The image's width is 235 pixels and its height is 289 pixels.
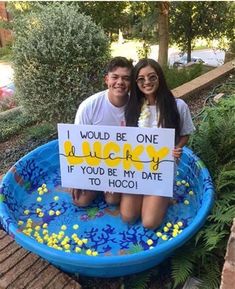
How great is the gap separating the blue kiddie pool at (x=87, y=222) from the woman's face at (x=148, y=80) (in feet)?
2.92

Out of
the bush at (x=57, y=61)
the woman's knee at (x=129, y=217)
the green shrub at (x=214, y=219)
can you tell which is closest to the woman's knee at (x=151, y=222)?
the woman's knee at (x=129, y=217)

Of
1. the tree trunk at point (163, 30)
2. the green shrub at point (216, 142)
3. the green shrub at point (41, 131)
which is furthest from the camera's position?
the tree trunk at point (163, 30)

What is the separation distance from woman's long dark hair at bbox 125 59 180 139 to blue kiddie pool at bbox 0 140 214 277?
2.02ft

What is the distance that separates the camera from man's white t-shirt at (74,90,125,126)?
2809 mm

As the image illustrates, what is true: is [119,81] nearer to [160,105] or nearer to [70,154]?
[160,105]

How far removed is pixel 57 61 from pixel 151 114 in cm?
166

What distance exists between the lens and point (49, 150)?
11.8ft

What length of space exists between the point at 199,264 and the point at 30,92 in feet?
8.52

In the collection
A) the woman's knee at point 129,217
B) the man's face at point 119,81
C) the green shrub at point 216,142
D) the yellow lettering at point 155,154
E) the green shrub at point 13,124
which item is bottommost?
the woman's knee at point 129,217

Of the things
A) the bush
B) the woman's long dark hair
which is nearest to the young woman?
the woman's long dark hair

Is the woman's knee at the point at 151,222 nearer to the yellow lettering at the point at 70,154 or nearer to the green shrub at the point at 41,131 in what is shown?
the yellow lettering at the point at 70,154

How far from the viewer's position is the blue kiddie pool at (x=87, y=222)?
7.55 feet

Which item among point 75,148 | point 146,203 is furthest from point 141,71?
point 146,203

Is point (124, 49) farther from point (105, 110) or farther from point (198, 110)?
point (105, 110)
